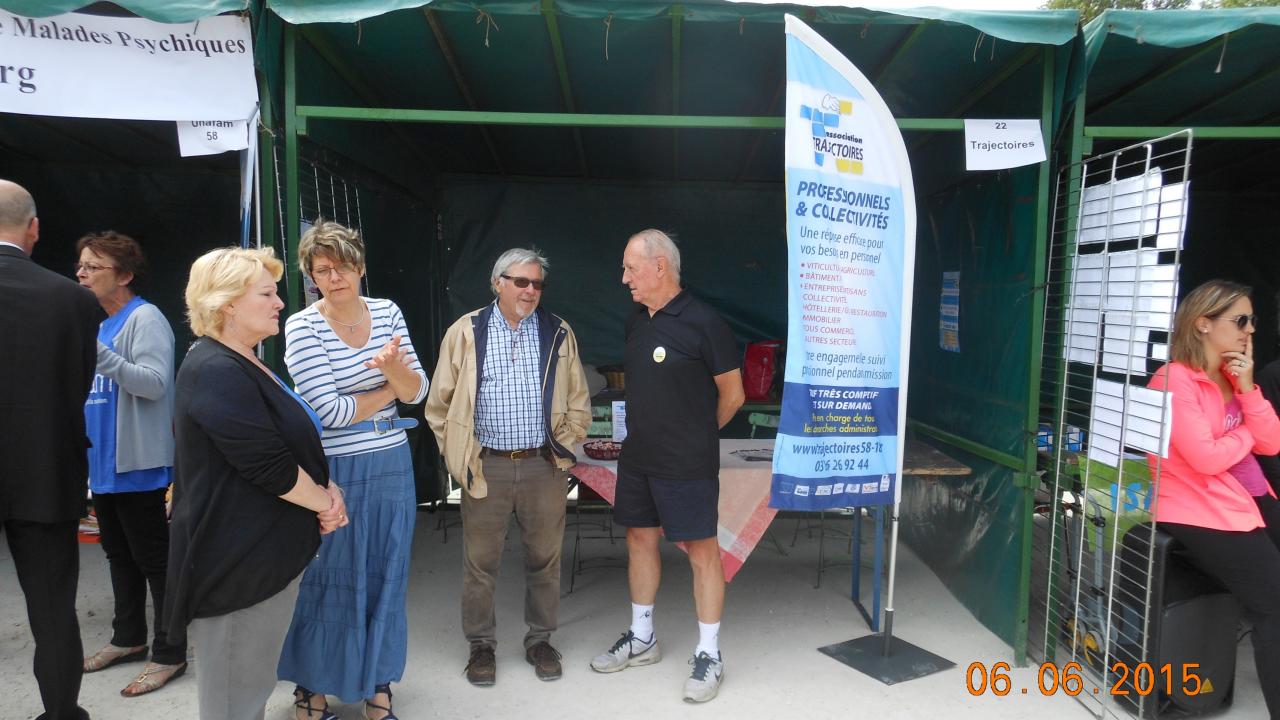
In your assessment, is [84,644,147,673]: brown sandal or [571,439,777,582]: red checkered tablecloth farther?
[571,439,777,582]: red checkered tablecloth

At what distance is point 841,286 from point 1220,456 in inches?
54.0

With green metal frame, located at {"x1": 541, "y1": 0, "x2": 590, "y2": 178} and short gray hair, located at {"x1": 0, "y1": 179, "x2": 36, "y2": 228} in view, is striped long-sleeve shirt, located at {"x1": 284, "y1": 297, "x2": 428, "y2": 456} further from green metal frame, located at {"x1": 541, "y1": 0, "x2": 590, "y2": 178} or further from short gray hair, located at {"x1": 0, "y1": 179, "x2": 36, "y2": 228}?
green metal frame, located at {"x1": 541, "y1": 0, "x2": 590, "y2": 178}

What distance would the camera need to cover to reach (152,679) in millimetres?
2824

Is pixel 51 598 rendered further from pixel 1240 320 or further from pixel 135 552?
pixel 1240 320

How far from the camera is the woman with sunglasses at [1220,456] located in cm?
254

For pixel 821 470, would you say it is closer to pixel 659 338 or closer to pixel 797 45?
pixel 659 338

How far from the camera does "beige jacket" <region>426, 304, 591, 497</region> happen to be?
114 inches

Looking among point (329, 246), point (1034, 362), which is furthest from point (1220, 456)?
point (329, 246)

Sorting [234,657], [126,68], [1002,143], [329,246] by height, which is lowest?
[234,657]

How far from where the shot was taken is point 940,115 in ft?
13.3

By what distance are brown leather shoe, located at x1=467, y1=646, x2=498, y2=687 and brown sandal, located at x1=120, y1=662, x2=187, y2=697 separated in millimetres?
1101

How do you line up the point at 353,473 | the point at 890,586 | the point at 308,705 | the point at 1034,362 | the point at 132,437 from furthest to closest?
the point at 1034,362, the point at 890,586, the point at 132,437, the point at 308,705, the point at 353,473
